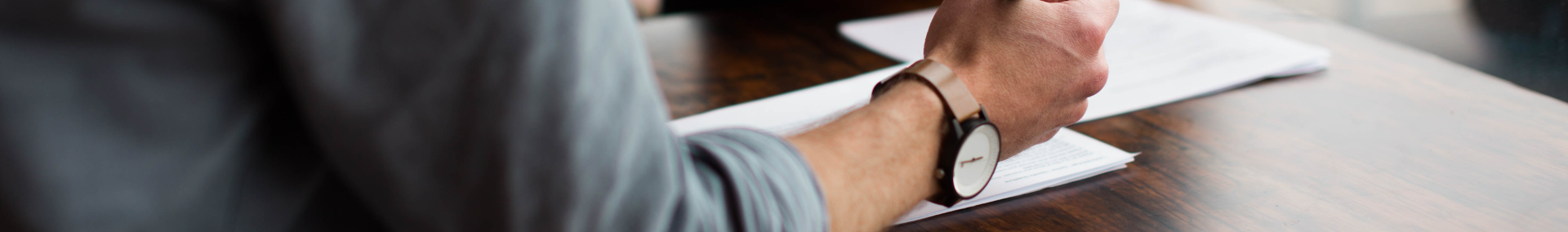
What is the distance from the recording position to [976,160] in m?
0.44

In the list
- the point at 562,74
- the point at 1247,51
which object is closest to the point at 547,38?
the point at 562,74

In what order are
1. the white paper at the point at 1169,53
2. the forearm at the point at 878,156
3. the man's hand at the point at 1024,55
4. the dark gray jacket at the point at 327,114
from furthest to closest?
the white paper at the point at 1169,53
the man's hand at the point at 1024,55
the forearm at the point at 878,156
the dark gray jacket at the point at 327,114

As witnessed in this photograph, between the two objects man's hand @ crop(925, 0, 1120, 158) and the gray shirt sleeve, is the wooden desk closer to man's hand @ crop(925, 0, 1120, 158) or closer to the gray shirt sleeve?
man's hand @ crop(925, 0, 1120, 158)

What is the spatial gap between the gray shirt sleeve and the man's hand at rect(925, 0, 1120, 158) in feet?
0.75

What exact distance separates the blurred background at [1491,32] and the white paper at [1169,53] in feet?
0.55

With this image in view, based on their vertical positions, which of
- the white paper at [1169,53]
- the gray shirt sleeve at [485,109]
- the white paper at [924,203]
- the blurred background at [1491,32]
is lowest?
the blurred background at [1491,32]

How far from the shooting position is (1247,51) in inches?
31.3

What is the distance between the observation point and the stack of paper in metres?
0.53

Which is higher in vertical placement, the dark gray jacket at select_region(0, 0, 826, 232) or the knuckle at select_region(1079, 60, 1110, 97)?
the dark gray jacket at select_region(0, 0, 826, 232)

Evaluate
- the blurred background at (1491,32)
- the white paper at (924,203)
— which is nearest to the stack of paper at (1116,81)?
the white paper at (924,203)

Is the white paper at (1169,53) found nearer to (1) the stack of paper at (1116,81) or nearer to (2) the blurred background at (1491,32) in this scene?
(1) the stack of paper at (1116,81)

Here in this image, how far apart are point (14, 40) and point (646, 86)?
17 centimetres

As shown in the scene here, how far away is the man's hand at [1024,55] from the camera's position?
0.48m

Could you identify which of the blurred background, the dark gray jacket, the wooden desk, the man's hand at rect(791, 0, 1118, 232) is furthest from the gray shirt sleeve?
the blurred background
